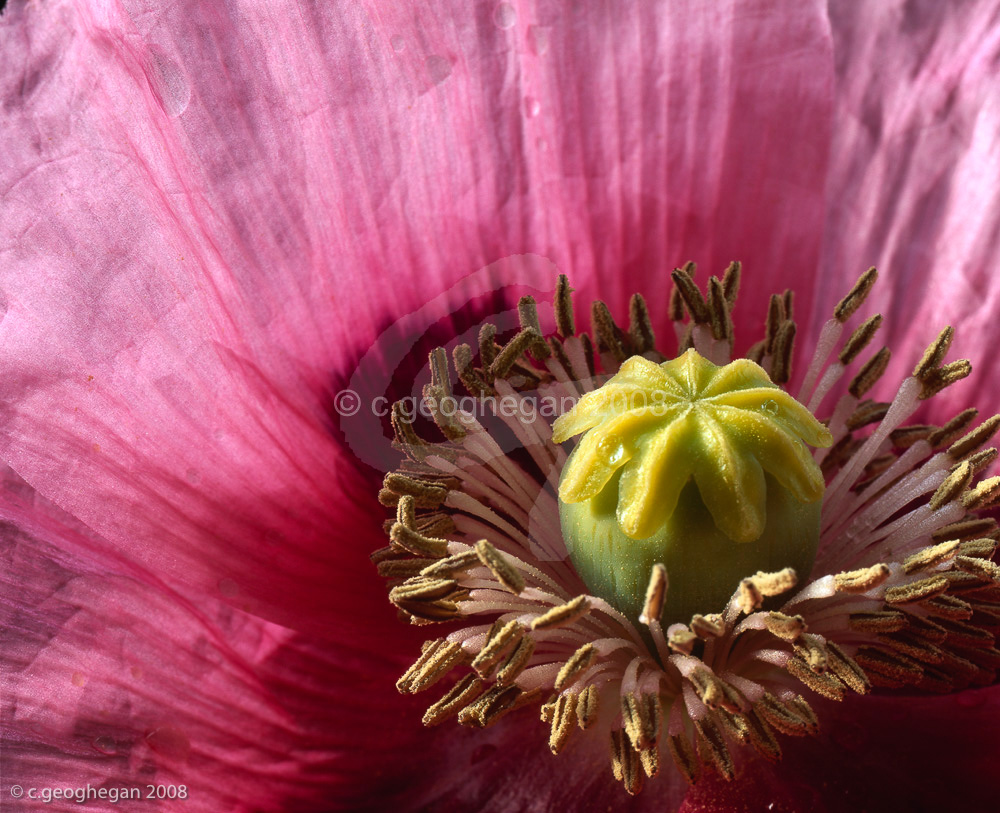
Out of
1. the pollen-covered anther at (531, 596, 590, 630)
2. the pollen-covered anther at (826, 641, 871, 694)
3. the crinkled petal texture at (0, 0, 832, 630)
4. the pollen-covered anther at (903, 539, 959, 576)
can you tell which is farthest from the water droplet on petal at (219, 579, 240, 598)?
the pollen-covered anther at (903, 539, 959, 576)

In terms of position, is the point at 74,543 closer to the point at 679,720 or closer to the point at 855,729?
the point at 679,720

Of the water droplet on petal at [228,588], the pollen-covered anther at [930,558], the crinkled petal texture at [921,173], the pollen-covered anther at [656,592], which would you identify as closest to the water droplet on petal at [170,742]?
the water droplet on petal at [228,588]

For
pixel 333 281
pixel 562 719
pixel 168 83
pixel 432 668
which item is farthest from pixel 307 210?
pixel 562 719

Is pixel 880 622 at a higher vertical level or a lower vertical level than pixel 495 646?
lower

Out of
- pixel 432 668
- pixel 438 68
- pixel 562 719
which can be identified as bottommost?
pixel 562 719

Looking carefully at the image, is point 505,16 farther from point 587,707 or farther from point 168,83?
point 587,707

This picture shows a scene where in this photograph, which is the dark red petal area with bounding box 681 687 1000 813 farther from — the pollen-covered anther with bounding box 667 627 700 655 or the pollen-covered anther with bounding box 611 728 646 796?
the pollen-covered anther with bounding box 667 627 700 655

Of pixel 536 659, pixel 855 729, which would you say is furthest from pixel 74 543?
pixel 855 729
